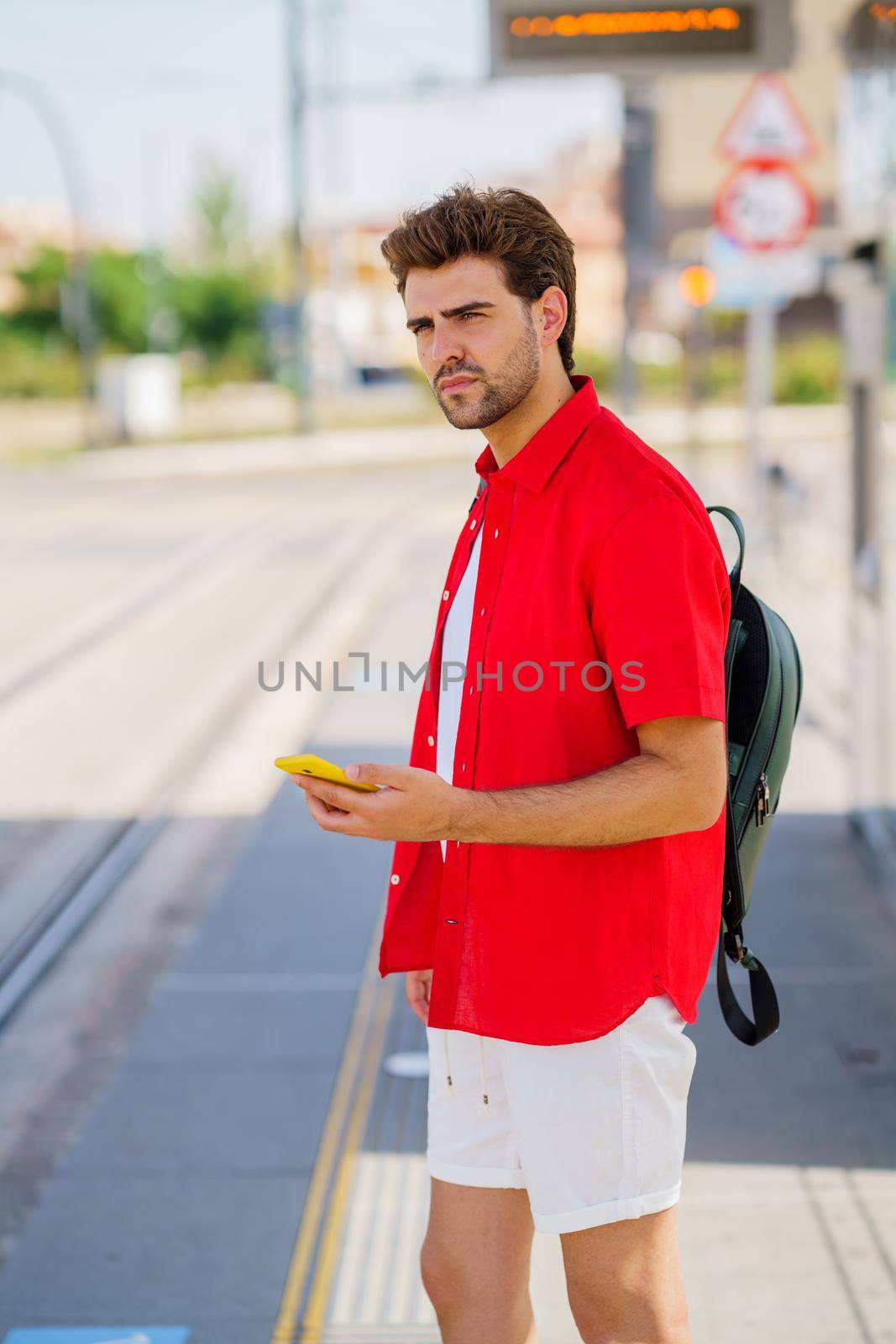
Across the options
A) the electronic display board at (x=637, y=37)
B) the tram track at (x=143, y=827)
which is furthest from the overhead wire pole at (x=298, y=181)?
the electronic display board at (x=637, y=37)

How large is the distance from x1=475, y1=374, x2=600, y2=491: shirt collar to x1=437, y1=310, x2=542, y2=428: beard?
0.05 meters

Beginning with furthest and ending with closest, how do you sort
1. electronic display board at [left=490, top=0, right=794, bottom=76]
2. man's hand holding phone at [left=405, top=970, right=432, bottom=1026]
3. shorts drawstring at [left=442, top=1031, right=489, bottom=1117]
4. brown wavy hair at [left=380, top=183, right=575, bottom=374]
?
electronic display board at [left=490, top=0, right=794, bottom=76] → man's hand holding phone at [left=405, top=970, right=432, bottom=1026] → shorts drawstring at [left=442, top=1031, right=489, bottom=1117] → brown wavy hair at [left=380, top=183, right=575, bottom=374]

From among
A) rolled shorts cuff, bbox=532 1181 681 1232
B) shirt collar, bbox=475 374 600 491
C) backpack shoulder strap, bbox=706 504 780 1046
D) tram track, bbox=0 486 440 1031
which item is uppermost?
shirt collar, bbox=475 374 600 491

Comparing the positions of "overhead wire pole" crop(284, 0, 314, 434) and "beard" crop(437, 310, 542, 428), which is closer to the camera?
"beard" crop(437, 310, 542, 428)

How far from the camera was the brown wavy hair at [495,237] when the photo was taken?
6.34ft

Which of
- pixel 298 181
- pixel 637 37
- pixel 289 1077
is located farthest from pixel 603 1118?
pixel 298 181

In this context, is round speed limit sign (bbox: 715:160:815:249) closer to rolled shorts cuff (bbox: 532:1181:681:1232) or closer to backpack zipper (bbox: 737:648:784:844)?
backpack zipper (bbox: 737:648:784:844)

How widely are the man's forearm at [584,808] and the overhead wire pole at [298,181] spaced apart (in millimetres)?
26965

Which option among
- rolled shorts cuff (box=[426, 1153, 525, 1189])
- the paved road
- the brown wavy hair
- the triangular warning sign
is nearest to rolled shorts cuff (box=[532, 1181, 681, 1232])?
rolled shorts cuff (box=[426, 1153, 525, 1189])

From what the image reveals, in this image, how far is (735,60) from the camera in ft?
17.7

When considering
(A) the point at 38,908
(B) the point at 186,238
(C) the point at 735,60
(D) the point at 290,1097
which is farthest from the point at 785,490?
(B) the point at 186,238

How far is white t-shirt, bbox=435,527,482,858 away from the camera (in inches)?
83.6

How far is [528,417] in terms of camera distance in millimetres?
2002

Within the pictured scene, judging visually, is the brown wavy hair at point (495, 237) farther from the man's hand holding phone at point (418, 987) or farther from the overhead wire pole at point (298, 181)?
the overhead wire pole at point (298, 181)
